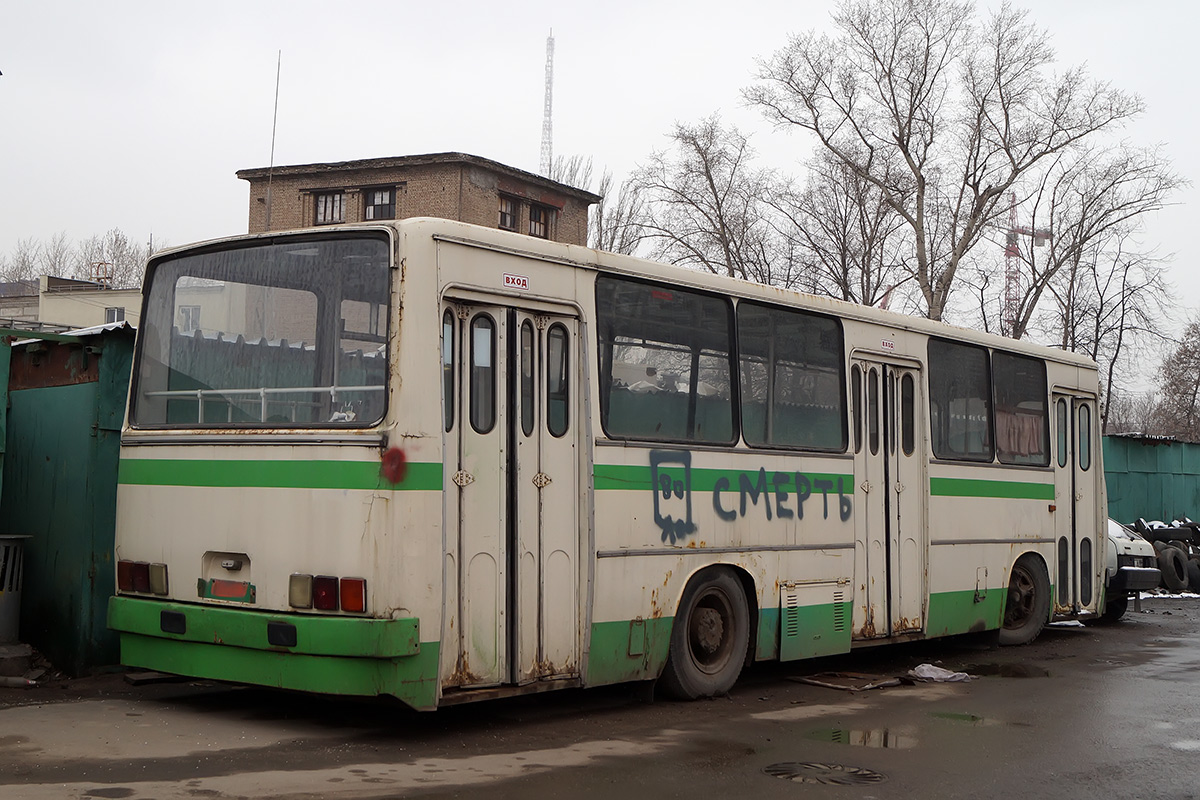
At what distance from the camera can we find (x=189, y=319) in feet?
26.9

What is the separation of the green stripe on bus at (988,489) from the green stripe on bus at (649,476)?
2.18m

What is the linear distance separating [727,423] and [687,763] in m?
3.00

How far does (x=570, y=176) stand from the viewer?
4834 cm

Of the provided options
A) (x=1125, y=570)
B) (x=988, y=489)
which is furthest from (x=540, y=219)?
(x=988, y=489)

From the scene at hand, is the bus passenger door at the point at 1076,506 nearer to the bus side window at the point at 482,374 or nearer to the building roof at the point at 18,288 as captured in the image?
the bus side window at the point at 482,374

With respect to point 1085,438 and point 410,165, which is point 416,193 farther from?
point 1085,438

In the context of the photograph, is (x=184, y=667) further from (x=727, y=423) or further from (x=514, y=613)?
(x=727, y=423)

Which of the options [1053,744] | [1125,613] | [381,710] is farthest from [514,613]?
[1125,613]

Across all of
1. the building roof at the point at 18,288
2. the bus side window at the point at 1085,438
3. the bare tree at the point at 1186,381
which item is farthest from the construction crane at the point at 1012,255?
the building roof at the point at 18,288

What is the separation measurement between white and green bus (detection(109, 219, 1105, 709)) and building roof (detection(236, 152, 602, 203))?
32720mm

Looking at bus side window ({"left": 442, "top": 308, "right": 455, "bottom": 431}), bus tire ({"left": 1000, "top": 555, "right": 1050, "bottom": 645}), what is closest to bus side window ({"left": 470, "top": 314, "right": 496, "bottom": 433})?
bus side window ({"left": 442, "top": 308, "right": 455, "bottom": 431})

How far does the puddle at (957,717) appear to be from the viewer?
29.1 ft

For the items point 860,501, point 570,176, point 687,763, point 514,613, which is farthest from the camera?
point 570,176

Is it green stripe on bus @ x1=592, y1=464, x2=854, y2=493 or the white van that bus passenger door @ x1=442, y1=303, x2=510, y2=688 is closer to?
green stripe on bus @ x1=592, y1=464, x2=854, y2=493
